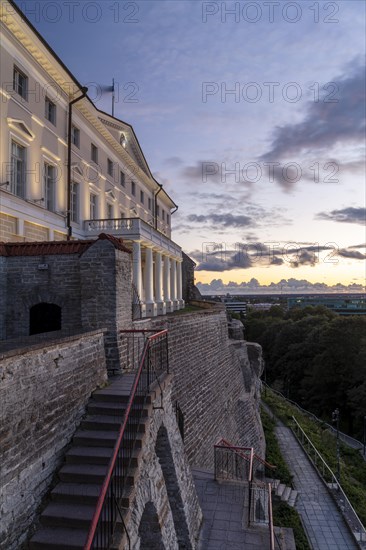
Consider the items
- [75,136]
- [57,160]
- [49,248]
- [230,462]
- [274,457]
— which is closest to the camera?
[49,248]

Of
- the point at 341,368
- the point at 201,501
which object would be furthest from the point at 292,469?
the point at 341,368

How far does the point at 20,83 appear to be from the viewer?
50.4ft

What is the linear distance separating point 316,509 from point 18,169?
1932 centimetres

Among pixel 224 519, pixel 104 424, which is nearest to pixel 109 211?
pixel 224 519

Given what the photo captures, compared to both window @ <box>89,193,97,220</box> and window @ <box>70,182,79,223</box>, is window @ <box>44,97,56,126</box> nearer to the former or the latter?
window @ <box>70,182,79,223</box>

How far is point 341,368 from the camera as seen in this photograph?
4253 cm

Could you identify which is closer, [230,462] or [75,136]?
[230,462]

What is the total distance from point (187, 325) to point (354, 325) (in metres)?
33.4

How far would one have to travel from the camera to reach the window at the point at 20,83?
14.9 meters

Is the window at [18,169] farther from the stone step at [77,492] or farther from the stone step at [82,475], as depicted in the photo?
the stone step at [77,492]

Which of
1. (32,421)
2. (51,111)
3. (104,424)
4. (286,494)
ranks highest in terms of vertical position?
(51,111)

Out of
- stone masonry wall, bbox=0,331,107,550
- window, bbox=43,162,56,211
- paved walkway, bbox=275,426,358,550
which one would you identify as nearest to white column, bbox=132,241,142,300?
window, bbox=43,162,56,211

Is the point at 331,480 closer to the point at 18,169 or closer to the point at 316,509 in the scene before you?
the point at 316,509

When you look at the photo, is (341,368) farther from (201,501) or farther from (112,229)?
(201,501)
